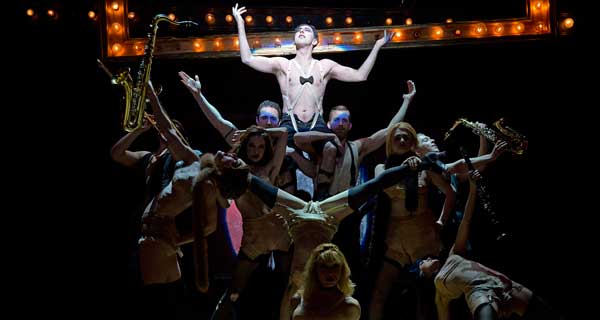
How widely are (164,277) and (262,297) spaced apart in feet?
3.10

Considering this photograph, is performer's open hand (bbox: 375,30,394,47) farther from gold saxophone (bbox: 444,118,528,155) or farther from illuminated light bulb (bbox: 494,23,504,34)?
gold saxophone (bbox: 444,118,528,155)

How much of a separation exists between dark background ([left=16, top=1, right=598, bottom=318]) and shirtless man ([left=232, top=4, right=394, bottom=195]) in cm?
37

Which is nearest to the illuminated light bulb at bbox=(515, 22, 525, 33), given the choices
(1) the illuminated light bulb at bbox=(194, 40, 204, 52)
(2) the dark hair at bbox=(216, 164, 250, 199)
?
(1) the illuminated light bulb at bbox=(194, 40, 204, 52)

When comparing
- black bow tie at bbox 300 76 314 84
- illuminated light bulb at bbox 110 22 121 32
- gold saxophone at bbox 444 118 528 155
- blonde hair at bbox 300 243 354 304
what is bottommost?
blonde hair at bbox 300 243 354 304

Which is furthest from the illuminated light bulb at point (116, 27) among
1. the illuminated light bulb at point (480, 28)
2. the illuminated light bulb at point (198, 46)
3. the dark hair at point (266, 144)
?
the illuminated light bulb at point (480, 28)

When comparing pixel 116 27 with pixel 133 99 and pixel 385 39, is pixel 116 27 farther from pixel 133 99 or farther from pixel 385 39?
pixel 385 39

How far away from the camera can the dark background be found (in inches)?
258

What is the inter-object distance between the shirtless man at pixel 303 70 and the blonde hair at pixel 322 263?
6.65 ft

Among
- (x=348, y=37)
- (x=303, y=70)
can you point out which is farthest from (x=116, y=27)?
(x=348, y=37)

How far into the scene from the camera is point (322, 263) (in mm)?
4375

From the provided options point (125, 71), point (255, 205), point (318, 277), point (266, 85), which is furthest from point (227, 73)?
point (318, 277)

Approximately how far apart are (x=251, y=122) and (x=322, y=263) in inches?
124

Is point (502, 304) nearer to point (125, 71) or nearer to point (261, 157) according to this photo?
point (261, 157)

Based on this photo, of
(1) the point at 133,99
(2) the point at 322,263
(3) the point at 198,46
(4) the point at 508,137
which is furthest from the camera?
(3) the point at 198,46
